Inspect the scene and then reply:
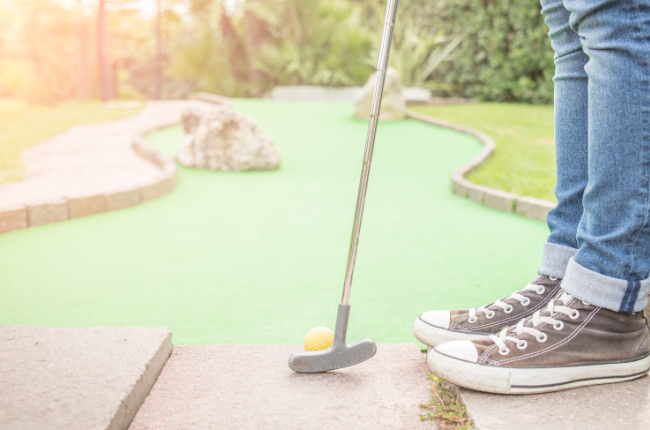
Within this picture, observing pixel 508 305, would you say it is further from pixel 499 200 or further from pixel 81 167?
pixel 81 167

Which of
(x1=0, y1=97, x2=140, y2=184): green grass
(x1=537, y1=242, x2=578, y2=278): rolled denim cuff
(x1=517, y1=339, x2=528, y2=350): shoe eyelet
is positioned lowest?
(x1=0, y1=97, x2=140, y2=184): green grass

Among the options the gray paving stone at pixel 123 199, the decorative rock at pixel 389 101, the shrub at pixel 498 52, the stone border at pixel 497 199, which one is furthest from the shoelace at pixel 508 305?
the shrub at pixel 498 52

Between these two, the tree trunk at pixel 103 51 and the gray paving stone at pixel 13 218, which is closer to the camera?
the gray paving stone at pixel 13 218

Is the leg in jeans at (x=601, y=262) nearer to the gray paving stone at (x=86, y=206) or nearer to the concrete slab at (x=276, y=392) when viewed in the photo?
the concrete slab at (x=276, y=392)

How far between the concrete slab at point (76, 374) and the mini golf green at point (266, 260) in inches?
10.0

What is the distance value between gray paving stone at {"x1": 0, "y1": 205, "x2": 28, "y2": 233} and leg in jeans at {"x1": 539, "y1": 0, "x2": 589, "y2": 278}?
Result: 2.46 meters

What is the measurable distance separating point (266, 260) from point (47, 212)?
4.40 feet

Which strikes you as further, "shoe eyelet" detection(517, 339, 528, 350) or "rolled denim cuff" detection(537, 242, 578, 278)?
"rolled denim cuff" detection(537, 242, 578, 278)

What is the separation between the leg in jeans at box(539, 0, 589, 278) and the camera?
1.36m

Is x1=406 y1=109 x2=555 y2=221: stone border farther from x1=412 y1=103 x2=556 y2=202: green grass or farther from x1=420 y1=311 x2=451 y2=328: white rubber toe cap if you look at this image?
x1=420 y1=311 x2=451 y2=328: white rubber toe cap

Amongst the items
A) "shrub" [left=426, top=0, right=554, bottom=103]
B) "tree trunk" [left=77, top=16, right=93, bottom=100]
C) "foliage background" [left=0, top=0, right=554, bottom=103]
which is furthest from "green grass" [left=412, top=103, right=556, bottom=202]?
"tree trunk" [left=77, top=16, right=93, bottom=100]

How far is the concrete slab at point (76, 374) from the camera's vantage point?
104 centimetres

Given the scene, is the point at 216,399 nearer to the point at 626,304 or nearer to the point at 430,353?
the point at 430,353

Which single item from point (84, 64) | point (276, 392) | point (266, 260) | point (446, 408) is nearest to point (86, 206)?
point (266, 260)
